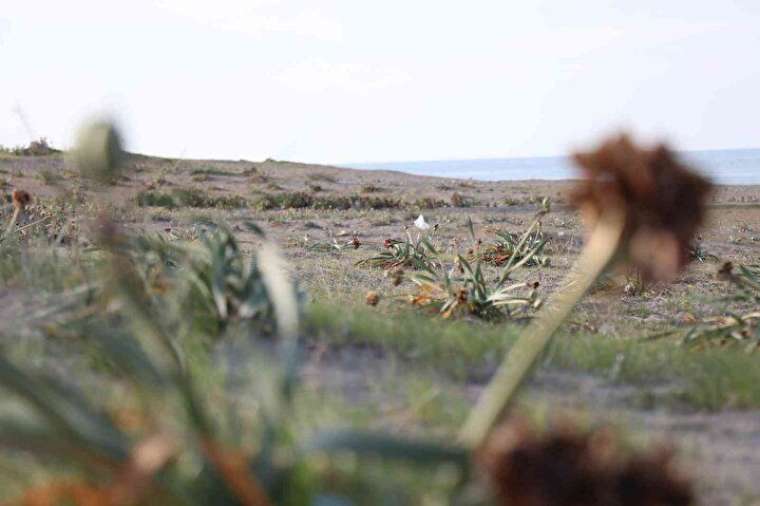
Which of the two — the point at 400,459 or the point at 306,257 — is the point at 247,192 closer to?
the point at 306,257

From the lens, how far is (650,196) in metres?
1.67

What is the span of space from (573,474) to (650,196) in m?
0.55

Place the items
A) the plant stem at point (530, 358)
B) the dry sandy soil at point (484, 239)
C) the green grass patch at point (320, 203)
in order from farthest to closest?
1. the green grass patch at point (320, 203)
2. the dry sandy soil at point (484, 239)
3. the plant stem at point (530, 358)

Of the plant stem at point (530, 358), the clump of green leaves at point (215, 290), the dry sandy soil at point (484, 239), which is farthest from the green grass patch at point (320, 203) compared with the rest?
the plant stem at point (530, 358)

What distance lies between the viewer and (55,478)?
1.63m

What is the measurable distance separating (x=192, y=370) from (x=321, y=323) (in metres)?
0.90

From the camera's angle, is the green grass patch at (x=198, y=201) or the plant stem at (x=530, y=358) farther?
the green grass patch at (x=198, y=201)

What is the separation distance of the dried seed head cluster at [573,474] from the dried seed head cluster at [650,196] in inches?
16.7

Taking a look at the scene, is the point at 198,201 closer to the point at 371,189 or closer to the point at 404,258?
the point at 371,189

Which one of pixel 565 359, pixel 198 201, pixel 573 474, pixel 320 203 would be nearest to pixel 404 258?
pixel 565 359

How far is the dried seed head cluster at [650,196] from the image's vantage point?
167 centimetres

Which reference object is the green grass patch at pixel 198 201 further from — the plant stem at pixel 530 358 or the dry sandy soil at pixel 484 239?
the plant stem at pixel 530 358

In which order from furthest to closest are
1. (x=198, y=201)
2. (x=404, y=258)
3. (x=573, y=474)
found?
(x=198, y=201) → (x=404, y=258) → (x=573, y=474)

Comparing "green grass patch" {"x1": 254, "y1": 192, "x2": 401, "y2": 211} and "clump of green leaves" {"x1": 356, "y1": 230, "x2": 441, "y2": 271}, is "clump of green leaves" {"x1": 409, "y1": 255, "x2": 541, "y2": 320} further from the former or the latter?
"green grass patch" {"x1": 254, "y1": 192, "x2": 401, "y2": 211}
